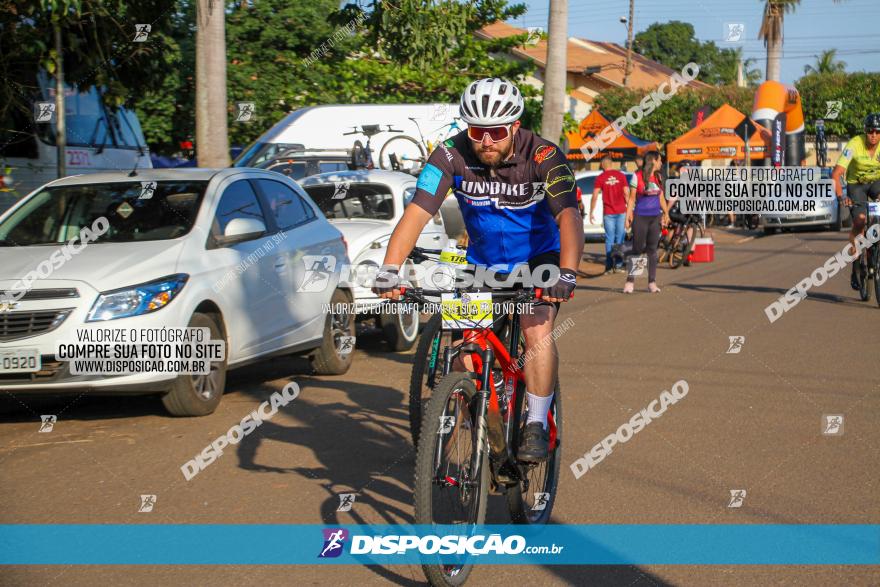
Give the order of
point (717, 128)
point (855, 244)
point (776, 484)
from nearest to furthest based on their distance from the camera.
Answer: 1. point (776, 484)
2. point (855, 244)
3. point (717, 128)

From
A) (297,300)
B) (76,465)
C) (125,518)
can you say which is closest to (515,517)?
(125,518)

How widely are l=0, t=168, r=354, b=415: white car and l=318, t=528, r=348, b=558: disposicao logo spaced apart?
8.80 ft

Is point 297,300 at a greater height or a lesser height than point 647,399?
greater

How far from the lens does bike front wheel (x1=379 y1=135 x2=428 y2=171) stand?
1973 cm

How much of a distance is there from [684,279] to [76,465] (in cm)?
1354

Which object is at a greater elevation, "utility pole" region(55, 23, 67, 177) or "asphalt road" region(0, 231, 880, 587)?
"utility pole" region(55, 23, 67, 177)

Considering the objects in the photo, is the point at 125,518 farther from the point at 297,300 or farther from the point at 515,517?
the point at 297,300

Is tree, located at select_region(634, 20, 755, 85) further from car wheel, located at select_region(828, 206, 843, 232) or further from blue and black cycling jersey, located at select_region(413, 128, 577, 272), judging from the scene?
blue and black cycling jersey, located at select_region(413, 128, 577, 272)

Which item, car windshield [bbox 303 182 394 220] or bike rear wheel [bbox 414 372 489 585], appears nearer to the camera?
bike rear wheel [bbox 414 372 489 585]

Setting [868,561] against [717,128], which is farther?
[717,128]

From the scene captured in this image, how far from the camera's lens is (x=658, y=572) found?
485 centimetres

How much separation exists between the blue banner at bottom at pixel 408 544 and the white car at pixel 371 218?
5575 millimetres

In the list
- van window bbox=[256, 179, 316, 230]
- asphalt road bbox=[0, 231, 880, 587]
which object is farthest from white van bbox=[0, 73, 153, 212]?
asphalt road bbox=[0, 231, 880, 587]

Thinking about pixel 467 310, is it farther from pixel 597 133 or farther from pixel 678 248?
pixel 597 133
